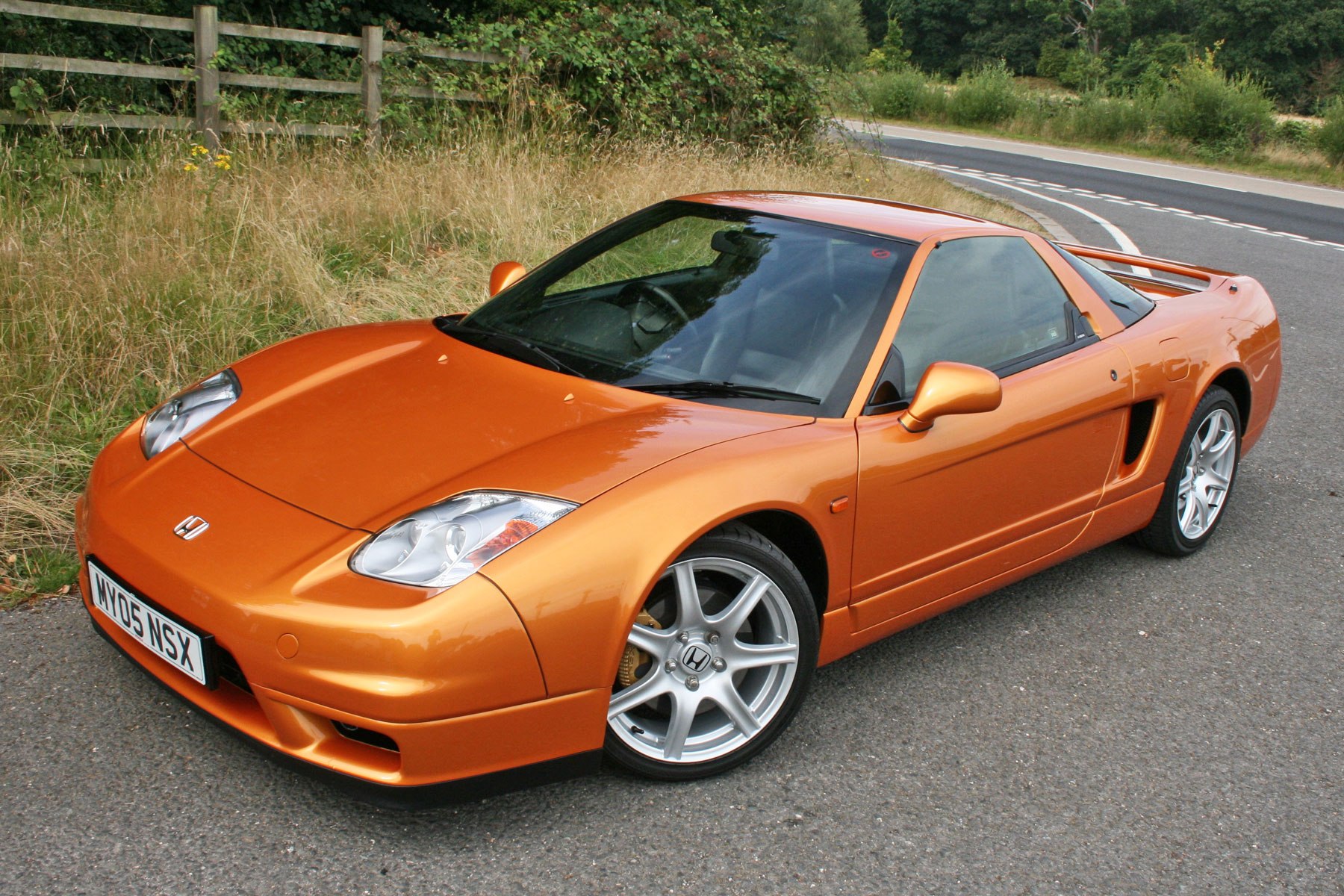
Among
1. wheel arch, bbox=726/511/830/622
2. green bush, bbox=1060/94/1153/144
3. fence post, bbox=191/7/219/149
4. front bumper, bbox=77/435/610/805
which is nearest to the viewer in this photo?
front bumper, bbox=77/435/610/805

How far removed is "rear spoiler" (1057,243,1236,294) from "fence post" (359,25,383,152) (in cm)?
654

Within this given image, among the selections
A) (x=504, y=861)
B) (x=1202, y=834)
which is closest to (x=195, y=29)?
(x=504, y=861)

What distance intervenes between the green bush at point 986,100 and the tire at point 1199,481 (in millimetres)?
31134

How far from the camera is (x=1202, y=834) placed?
2.59 meters

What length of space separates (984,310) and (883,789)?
151cm

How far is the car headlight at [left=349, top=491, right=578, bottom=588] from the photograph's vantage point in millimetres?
2305

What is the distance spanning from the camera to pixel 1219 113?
27344mm

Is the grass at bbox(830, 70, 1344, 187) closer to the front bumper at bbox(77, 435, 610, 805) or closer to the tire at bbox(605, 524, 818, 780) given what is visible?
the tire at bbox(605, 524, 818, 780)

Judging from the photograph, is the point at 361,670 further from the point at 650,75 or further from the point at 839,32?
the point at 839,32

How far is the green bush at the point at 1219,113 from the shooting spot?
27.0 m

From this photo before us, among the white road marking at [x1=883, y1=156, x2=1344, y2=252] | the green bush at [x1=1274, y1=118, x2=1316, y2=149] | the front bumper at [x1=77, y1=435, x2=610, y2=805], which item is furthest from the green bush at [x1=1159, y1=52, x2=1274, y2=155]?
the front bumper at [x1=77, y1=435, x2=610, y2=805]

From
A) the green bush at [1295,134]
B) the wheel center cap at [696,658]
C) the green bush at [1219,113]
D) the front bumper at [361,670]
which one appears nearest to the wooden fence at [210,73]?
the front bumper at [361,670]

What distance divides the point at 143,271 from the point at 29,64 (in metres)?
3.76

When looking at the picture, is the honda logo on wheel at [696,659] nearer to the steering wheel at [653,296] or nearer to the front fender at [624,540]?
the front fender at [624,540]
